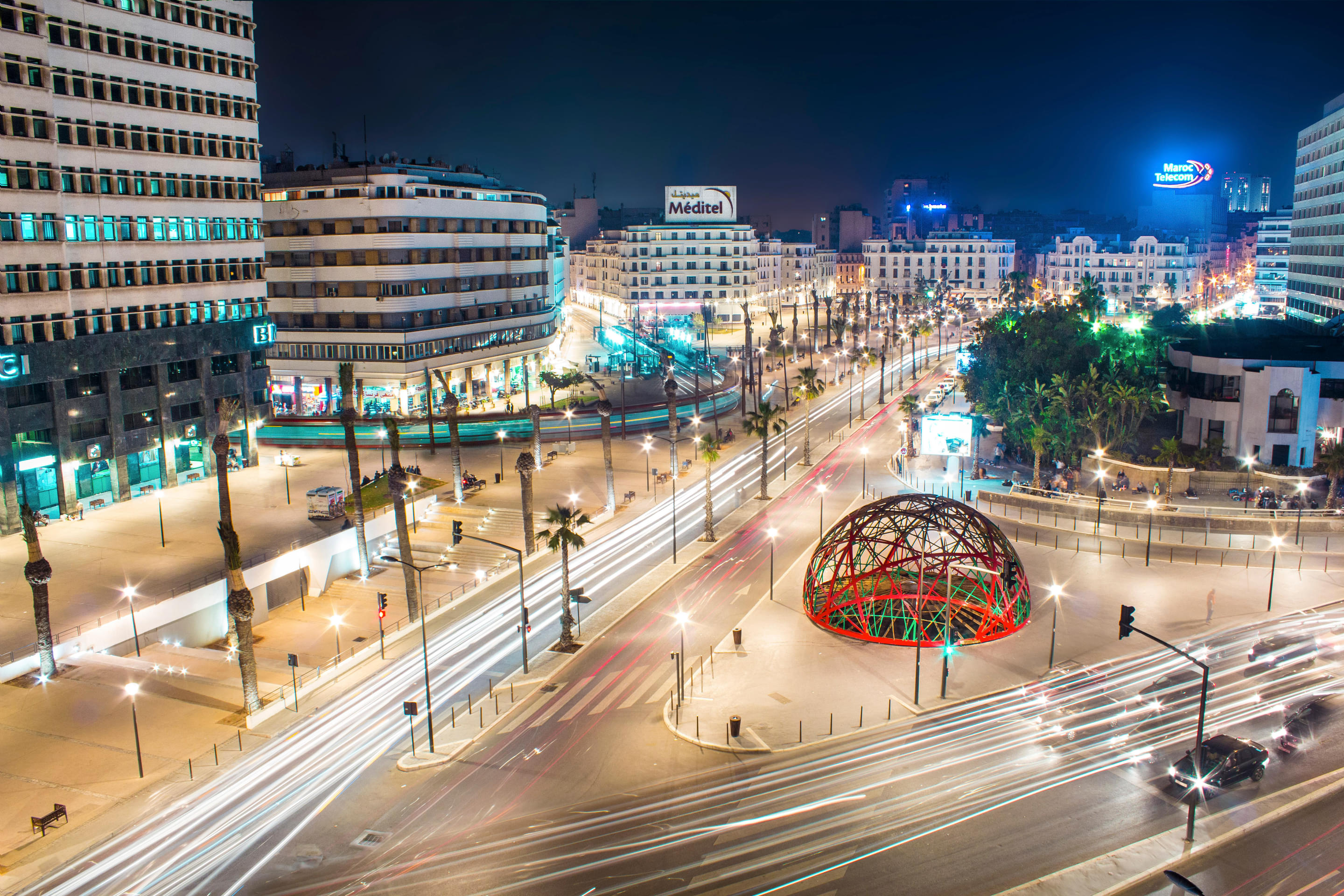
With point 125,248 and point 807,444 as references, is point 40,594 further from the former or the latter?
point 807,444

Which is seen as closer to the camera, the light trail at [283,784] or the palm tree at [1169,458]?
the light trail at [283,784]

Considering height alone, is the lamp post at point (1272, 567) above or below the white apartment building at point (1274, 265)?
below

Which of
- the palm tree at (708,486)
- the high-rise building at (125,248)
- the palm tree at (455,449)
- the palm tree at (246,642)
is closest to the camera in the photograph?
the palm tree at (246,642)

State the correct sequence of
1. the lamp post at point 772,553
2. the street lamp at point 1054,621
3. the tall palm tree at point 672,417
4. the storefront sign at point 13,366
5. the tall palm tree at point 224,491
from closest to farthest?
the street lamp at point 1054,621, the tall palm tree at point 224,491, the lamp post at point 772,553, the storefront sign at point 13,366, the tall palm tree at point 672,417

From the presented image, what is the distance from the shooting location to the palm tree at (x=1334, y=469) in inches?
2478

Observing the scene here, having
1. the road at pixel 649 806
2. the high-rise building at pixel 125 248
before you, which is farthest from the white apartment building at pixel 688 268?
the road at pixel 649 806

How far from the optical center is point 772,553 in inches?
2285

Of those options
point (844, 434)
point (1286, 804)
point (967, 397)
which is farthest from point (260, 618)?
point (967, 397)

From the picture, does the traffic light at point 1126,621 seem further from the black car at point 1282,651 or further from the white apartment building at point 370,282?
the white apartment building at point 370,282

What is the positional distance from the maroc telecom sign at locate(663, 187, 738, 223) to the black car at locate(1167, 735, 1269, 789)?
156m

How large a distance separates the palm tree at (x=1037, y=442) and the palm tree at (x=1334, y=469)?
17165 millimetres

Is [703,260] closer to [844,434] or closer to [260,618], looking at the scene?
[844,434]

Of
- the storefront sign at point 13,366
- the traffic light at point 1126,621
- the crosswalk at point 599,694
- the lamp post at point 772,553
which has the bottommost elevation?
the crosswalk at point 599,694

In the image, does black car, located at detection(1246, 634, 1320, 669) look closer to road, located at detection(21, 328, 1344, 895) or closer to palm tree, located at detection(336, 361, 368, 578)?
road, located at detection(21, 328, 1344, 895)
